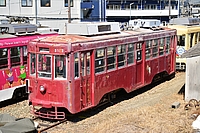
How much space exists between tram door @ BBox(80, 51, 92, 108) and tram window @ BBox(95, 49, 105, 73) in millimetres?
357

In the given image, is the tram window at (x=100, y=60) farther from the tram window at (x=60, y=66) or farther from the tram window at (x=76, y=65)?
the tram window at (x=60, y=66)

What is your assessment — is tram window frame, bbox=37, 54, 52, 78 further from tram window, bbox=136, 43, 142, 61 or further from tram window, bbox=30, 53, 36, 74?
tram window, bbox=136, 43, 142, 61

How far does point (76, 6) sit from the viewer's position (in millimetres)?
42094

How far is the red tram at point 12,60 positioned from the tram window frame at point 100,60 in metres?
3.40

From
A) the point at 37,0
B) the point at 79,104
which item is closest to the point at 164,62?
the point at 79,104

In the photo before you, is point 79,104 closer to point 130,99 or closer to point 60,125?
point 60,125

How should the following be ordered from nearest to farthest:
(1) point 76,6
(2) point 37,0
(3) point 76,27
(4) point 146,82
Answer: (3) point 76,27
(4) point 146,82
(2) point 37,0
(1) point 76,6

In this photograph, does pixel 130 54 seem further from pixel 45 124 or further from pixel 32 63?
pixel 45 124

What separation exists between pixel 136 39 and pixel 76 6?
29111mm

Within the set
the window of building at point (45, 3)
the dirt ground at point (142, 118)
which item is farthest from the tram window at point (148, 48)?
the window of building at point (45, 3)

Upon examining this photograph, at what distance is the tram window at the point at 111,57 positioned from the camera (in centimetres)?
1217

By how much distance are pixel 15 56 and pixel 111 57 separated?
12.2 feet

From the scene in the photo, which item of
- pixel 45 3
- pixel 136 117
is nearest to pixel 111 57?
pixel 136 117

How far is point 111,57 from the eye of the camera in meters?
12.3
